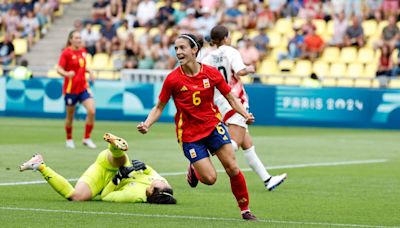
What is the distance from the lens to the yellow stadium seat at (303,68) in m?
32.7

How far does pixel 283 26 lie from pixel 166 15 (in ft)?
14.3

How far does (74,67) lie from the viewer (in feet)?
72.1

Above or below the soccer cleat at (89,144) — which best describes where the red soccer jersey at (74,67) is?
above

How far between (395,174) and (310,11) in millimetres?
17382

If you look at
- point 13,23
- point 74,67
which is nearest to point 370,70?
point 74,67

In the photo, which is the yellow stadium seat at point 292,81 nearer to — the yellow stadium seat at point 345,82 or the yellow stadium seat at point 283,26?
the yellow stadium seat at point 345,82

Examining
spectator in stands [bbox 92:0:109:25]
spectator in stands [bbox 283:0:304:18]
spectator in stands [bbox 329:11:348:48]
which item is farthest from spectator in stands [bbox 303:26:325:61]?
spectator in stands [bbox 92:0:109:25]

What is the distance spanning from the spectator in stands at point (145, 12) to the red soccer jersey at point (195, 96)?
25.6m

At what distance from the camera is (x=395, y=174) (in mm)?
17406

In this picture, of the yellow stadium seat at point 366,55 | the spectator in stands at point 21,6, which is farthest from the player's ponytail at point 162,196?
the spectator in stands at point 21,6

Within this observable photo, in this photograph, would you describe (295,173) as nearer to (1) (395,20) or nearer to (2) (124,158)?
(2) (124,158)

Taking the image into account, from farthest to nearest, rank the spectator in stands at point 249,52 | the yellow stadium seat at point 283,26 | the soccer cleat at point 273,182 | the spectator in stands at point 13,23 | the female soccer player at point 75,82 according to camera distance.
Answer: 1. the spectator in stands at point 13,23
2. the yellow stadium seat at point 283,26
3. the spectator in stands at point 249,52
4. the female soccer player at point 75,82
5. the soccer cleat at point 273,182

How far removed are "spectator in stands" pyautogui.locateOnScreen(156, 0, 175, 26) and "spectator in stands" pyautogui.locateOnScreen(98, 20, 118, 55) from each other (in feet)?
5.12

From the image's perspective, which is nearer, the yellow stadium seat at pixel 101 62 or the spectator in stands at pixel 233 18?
the spectator in stands at pixel 233 18
